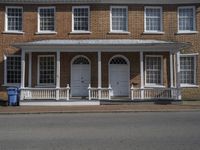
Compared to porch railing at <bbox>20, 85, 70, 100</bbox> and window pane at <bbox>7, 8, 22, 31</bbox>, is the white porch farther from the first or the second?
window pane at <bbox>7, 8, 22, 31</bbox>

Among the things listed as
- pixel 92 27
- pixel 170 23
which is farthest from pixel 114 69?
pixel 170 23

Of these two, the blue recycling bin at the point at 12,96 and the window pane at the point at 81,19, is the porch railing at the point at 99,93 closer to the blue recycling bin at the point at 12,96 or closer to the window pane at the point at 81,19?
the blue recycling bin at the point at 12,96

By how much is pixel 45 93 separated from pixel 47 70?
7.80 feet

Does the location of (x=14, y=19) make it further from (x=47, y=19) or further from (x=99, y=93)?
(x=99, y=93)

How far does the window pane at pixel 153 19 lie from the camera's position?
92.9ft

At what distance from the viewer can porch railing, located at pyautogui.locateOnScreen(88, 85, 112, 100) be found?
25.7 meters

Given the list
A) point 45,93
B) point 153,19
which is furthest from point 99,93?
point 153,19

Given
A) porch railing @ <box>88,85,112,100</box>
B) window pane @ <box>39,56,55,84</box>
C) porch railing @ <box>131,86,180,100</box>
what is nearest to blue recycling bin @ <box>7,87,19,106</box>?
window pane @ <box>39,56,55,84</box>

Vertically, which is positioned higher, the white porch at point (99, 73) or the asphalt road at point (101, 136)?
the white porch at point (99, 73)

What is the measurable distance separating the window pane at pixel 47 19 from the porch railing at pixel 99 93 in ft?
18.4

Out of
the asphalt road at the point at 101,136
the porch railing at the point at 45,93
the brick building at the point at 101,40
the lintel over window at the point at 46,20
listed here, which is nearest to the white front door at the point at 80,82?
the brick building at the point at 101,40

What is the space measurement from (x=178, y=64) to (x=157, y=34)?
2.63 m

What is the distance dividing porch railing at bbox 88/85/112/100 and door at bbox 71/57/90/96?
5.69 ft

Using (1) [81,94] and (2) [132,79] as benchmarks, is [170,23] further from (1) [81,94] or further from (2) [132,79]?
(1) [81,94]
